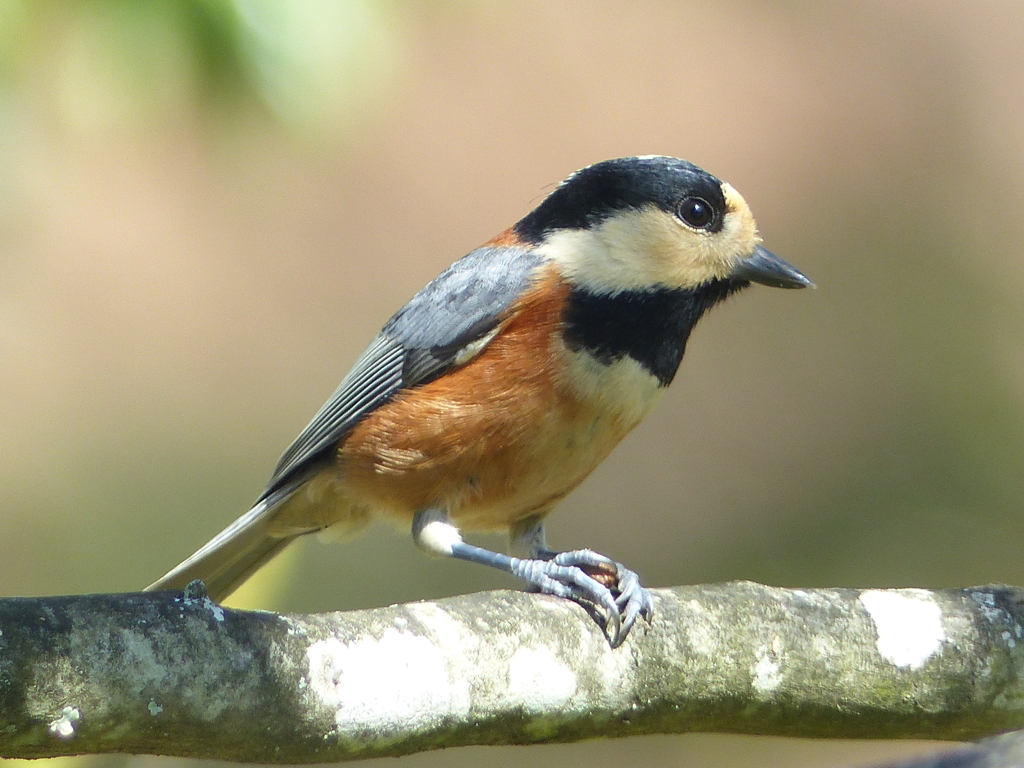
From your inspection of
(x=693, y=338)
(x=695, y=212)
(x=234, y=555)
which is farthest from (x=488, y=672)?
(x=693, y=338)

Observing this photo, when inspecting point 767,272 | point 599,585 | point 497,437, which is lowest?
point 599,585

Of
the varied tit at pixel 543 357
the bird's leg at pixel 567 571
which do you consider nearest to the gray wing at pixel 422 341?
the varied tit at pixel 543 357

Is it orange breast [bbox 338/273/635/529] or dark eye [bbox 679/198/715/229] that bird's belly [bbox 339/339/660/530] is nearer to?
orange breast [bbox 338/273/635/529]

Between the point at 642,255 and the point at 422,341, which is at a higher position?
the point at 642,255

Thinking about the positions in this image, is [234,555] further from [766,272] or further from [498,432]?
[766,272]

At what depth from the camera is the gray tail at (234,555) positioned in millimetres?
3859

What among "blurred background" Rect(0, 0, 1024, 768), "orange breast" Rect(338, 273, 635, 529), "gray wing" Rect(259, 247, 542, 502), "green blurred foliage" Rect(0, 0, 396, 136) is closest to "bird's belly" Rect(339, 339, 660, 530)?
"orange breast" Rect(338, 273, 635, 529)

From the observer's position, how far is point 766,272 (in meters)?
3.60

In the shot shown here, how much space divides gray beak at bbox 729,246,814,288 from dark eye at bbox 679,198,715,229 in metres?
0.19

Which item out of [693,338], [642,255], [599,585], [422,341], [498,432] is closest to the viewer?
[599,585]

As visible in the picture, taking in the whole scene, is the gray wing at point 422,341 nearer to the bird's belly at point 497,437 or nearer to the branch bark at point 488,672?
the bird's belly at point 497,437

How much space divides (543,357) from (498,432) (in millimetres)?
269

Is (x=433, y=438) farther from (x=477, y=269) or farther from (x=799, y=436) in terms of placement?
(x=799, y=436)

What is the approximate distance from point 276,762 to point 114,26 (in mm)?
1912
